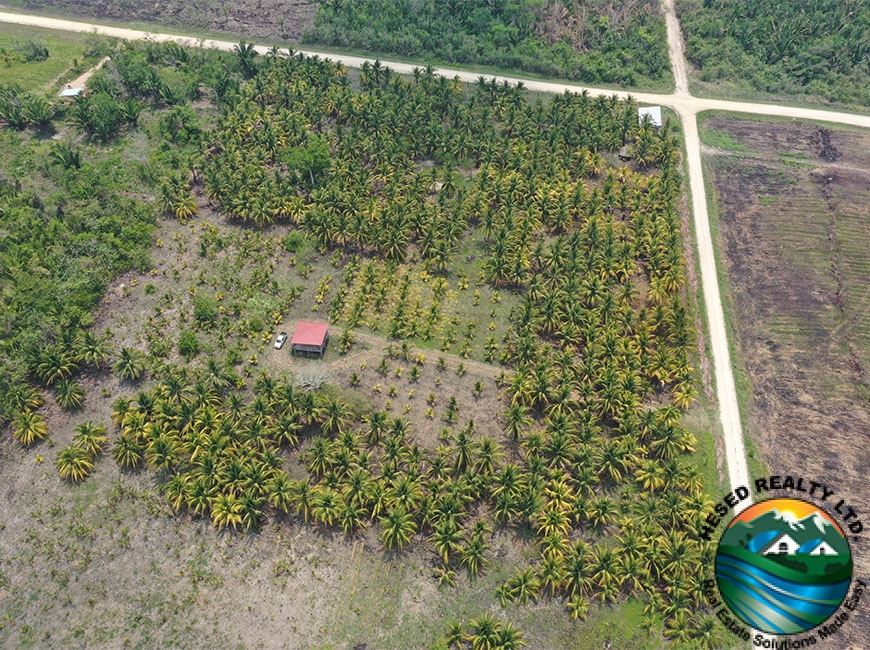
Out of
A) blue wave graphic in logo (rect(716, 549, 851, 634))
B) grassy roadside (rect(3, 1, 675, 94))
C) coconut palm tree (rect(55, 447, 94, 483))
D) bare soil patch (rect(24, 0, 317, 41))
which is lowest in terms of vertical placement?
blue wave graphic in logo (rect(716, 549, 851, 634))

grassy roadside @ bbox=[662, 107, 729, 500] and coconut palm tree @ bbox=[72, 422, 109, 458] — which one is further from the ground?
grassy roadside @ bbox=[662, 107, 729, 500]

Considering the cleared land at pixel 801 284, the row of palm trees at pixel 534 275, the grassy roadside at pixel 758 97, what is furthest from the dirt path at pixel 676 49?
the row of palm trees at pixel 534 275

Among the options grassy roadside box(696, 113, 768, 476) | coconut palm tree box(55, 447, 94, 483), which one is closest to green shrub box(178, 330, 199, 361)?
coconut palm tree box(55, 447, 94, 483)

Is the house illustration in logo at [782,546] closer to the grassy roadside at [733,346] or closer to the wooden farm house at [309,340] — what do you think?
the grassy roadside at [733,346]

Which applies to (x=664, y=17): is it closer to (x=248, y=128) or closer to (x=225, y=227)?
(x=248, y=128)

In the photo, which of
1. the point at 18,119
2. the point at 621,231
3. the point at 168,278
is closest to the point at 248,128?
the point at 168,278

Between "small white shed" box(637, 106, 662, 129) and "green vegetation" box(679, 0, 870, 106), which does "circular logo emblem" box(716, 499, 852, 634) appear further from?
"green vegetation" box(679, 0, 870, 106)

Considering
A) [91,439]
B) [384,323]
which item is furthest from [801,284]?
[91,439]
